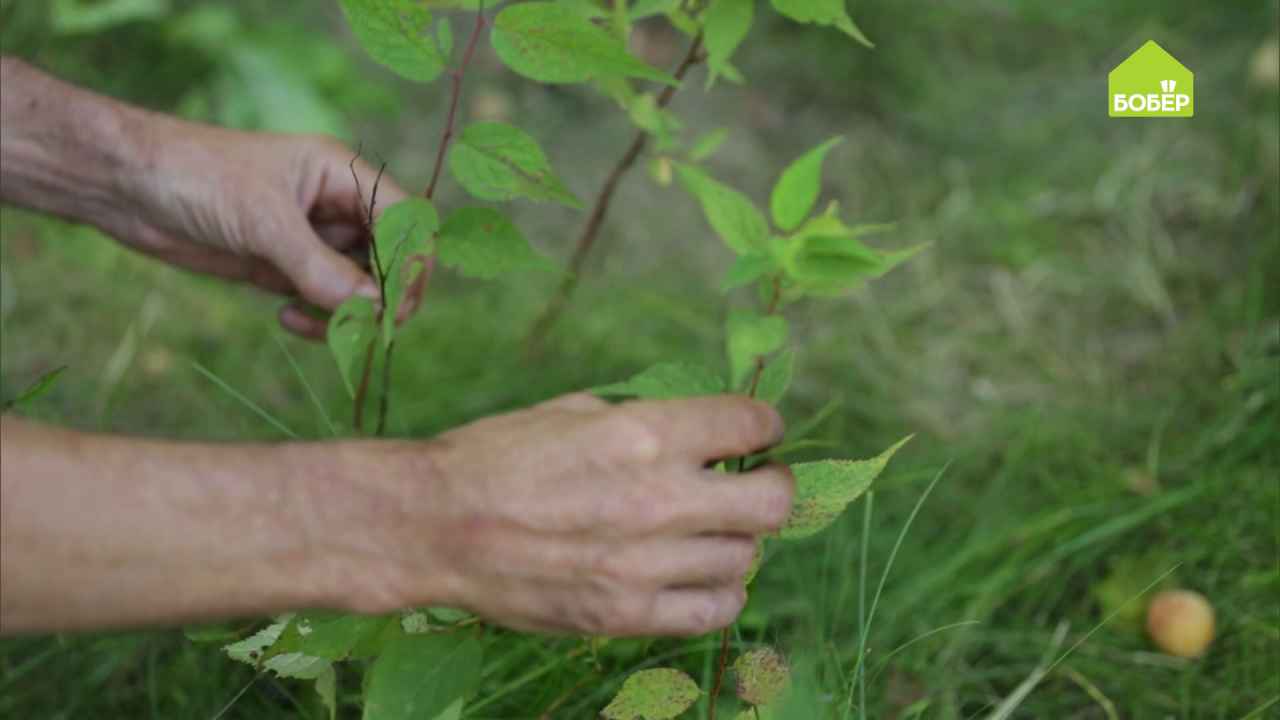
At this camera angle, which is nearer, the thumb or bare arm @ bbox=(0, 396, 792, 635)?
bare arm @ bbox=(0, 396, 792, 635)

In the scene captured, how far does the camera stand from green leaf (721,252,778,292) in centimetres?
115

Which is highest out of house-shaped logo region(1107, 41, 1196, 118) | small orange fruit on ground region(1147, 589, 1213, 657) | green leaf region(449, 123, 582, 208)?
green leaf region(449, 123, 582, 208)

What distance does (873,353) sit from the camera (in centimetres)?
227

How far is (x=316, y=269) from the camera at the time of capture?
4.79ft

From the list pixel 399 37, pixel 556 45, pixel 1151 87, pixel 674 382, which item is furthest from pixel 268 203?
pixel 1151 87

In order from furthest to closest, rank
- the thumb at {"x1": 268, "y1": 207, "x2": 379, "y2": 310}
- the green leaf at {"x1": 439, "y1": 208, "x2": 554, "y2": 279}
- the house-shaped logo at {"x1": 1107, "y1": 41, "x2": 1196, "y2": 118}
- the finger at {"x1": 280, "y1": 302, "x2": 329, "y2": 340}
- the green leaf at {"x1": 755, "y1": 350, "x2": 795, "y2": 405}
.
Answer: the house-shaped logo at {"x1": 1107, "y1": 41, "x2": 1196, "y2": 118}, the finger at {"x1": 280, "y1": 302, "x2": 329, "y2": 340}, the thumb at {"x1": 268, "y1": 207, "x2": 379, "y2": 310}, the green leaf at {"x1": 439, "y1": 208, "x2": 554, "y2": 279}, the green leaf at {"x1": 755, "y1": 350, "x2": 795, "y2": 405}

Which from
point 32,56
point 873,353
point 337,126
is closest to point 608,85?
point 873,353

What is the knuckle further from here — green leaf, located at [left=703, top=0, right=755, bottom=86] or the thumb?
the thumb

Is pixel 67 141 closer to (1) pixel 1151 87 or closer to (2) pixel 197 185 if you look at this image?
(2) pixel 197 185

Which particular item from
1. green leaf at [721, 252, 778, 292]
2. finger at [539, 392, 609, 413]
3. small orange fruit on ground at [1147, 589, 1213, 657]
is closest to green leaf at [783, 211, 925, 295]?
green leaf at [721, 252, 778, 292]

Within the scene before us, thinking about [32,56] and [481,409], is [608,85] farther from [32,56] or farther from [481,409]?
[32,56]

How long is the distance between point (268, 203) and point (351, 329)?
34 centimetres

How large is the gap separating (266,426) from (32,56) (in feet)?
3.83

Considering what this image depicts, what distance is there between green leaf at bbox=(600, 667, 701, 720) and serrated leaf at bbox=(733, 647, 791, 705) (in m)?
0.05
